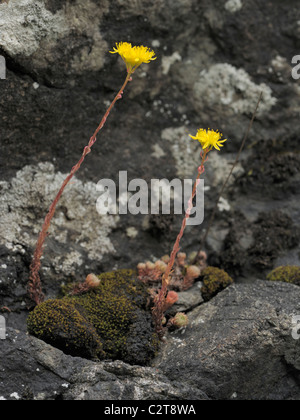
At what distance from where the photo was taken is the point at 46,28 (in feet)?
16.0

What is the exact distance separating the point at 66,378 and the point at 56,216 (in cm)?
183

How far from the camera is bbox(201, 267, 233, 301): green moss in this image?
5.05 m

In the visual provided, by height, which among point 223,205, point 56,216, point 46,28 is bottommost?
point 56,216

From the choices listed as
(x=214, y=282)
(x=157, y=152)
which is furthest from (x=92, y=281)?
(x=157, y=152)

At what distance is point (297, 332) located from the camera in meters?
4.32

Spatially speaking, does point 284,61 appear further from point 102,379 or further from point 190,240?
point 102,379

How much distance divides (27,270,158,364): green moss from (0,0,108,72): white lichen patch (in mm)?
2251

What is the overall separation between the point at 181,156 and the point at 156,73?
0.98m

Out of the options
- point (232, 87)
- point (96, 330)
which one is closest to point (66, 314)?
point (96, 330)

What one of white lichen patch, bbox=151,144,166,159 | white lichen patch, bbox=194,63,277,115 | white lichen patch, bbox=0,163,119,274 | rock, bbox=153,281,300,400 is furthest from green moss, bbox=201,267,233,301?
white lichen patch, bbox=194,63,277,115

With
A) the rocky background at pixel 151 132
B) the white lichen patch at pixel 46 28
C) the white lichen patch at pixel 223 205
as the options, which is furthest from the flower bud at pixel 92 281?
the white lichen patch at pixel 46 28

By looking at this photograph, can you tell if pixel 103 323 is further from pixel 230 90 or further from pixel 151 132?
pixel 230 90
